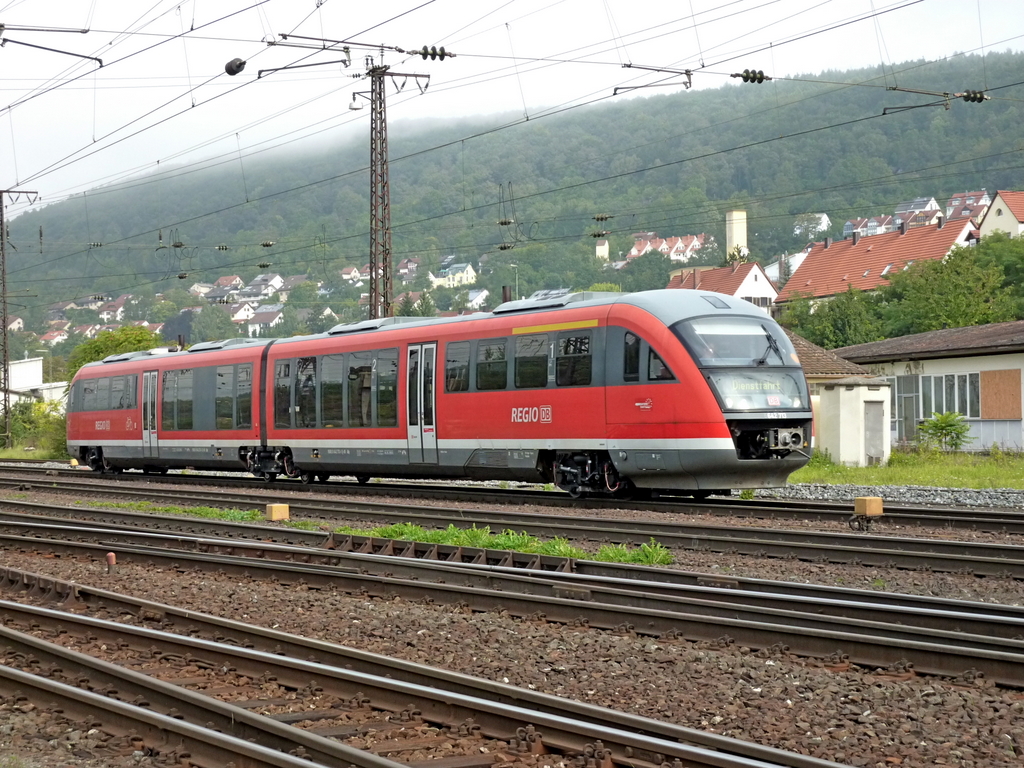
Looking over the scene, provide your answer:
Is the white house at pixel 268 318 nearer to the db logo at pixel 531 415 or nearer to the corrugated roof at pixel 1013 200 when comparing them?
the corrugated roof at pixel 1013 200

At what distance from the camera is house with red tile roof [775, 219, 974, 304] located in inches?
3622

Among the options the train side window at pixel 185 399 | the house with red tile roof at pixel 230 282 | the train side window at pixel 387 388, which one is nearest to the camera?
the train side window at pixel 387 388

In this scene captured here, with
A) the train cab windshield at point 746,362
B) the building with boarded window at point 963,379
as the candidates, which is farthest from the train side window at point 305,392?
the building with boarded window at point 963,379

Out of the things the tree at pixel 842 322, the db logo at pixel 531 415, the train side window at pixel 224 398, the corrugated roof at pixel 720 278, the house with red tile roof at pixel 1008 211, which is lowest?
the db logo at pixel 531 415

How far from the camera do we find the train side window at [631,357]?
1639 centimetres

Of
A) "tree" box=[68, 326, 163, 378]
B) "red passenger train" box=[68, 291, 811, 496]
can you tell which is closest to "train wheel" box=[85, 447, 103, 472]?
"red passenger train" box=[68, 291, 811, 496]

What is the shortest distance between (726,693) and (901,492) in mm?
13327

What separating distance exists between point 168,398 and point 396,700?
2259cm

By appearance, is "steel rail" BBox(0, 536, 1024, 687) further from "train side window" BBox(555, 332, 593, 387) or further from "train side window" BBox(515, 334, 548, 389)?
"train side window" BBox(515, 334, 548, 389)

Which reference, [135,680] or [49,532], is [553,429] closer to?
[49,532]

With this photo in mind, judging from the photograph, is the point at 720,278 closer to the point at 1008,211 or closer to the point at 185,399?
the point at 1008,211

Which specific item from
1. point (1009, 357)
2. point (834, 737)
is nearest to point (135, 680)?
point (834, 737)

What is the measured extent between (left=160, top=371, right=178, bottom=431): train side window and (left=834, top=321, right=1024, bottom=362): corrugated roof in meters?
19.5

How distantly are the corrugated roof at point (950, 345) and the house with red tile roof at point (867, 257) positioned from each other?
5427 cm
